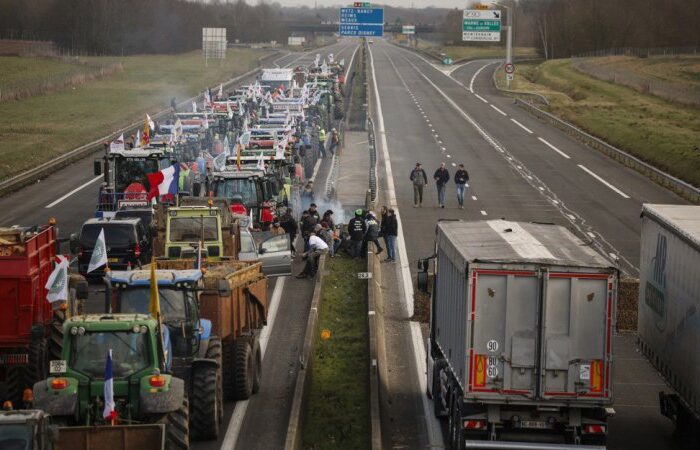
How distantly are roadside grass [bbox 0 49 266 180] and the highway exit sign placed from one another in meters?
20.8

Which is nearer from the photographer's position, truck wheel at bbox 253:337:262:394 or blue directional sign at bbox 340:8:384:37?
truck wheel at bbox 253:337:262:394

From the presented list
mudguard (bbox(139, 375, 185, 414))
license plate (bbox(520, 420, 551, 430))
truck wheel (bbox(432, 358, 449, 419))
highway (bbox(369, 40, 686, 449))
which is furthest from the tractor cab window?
truck wheel (bbox(432, 358, 449, 419))

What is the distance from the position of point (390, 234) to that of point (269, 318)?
7694 millimetres

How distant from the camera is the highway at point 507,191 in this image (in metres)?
21.1

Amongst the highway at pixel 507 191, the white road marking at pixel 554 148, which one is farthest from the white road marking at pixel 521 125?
the white road marking at pixel 554 148

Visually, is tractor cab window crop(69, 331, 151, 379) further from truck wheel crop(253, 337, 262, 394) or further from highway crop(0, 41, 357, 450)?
truck wheel crop(253, 337, 262, 394)

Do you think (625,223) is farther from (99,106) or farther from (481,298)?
(99,106)

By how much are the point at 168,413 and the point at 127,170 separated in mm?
23834

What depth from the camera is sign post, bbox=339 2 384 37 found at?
85438 millimetres

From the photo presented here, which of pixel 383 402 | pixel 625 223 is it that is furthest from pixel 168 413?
pixel 625 223

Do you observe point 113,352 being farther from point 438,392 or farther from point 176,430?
point 438,392

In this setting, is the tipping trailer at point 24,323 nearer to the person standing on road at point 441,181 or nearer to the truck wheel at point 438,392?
the truck wheel at point 438,392

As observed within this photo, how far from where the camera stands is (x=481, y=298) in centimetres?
1667

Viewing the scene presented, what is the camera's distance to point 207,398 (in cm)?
1794
